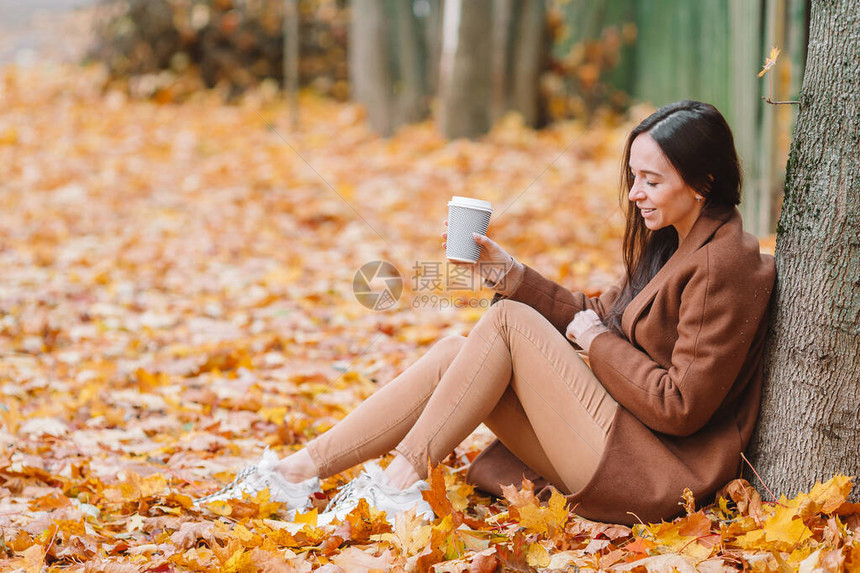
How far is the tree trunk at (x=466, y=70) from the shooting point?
7.73 meters

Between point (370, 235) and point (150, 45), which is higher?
point (150, 45)

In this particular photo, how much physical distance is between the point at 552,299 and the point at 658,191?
1.60ft

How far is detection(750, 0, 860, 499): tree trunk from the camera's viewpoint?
1897mm

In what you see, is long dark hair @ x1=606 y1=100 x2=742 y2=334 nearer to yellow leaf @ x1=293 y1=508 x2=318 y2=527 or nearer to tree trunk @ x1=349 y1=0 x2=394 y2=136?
yellow leaf @ x1=293 y1=508 x2=318 y2=527

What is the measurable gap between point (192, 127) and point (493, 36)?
11.1 feet

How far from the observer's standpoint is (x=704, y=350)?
6.33 feet

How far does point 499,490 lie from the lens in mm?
2324

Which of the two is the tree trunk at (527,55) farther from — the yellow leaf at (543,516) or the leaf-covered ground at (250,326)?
the yellow leaf at (543,516)

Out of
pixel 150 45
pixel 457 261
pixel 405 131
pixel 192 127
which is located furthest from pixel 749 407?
pixel 150 45

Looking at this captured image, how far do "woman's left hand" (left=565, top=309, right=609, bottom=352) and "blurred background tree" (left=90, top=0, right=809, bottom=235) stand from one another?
256 cm

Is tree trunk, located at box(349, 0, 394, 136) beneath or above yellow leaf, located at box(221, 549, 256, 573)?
above

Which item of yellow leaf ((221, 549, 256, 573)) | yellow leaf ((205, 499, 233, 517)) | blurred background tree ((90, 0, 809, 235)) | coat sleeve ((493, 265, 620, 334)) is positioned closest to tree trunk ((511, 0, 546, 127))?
blurred background tree ((90, 0, 809, 235))

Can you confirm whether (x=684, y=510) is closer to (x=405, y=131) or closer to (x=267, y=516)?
(x=267, y=516)

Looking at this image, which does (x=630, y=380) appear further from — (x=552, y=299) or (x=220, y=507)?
(x=220, y=507)
